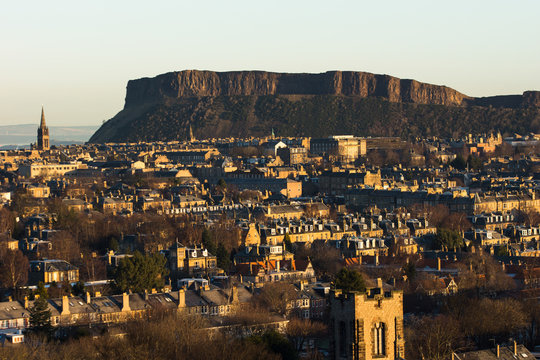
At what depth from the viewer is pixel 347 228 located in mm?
96375

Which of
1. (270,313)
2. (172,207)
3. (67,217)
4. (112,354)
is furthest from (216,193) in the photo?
(112,354)

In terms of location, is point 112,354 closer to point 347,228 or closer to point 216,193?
point 347,228

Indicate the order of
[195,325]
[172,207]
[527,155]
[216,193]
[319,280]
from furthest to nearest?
[527,155] → [216,193] → [172,207] → [319,280] → [195,325]

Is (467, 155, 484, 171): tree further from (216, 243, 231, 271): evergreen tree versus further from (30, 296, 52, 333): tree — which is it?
(30, 296, 52, 333): tree

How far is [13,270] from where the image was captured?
246ft

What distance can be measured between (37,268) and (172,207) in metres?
40.4

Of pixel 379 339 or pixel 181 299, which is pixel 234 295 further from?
pixel 379 339

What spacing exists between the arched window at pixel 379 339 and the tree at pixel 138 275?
92.9 ft

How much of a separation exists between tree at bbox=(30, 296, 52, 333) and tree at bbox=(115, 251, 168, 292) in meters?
10.5

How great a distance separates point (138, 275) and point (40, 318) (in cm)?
1361

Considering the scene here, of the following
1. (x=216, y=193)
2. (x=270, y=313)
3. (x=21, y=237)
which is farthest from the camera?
(x=216, y=193)

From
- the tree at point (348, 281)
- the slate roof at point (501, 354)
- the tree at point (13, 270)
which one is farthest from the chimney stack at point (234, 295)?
the slate roof at point (501, 354)

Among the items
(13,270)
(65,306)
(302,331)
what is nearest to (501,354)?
(302,331)

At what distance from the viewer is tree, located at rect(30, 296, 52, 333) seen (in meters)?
55.4
